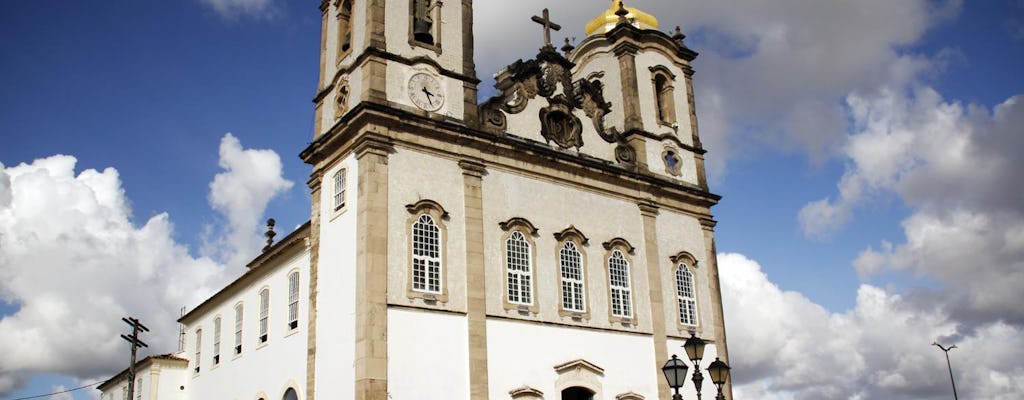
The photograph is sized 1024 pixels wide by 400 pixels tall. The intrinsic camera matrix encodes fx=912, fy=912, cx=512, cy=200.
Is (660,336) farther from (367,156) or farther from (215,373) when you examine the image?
(215,373)

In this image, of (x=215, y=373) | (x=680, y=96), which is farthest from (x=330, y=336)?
(x=680, y=96)

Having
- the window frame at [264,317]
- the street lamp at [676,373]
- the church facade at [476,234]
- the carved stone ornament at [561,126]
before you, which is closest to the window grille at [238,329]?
the church facade at [476,234]

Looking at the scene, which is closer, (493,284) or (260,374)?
(493,284)

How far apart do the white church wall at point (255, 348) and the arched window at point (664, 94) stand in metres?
11.9

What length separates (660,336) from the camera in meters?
24.3

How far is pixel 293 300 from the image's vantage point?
79.7ft

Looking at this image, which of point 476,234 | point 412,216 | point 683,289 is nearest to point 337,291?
point 412,216

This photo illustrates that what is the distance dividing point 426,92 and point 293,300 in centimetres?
688

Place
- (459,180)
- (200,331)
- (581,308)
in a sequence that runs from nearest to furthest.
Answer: (459,180), (581,308), (200,331)

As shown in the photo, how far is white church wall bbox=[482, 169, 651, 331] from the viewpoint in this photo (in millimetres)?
21641

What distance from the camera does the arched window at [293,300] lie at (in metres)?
23.8

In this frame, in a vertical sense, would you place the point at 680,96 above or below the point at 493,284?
above

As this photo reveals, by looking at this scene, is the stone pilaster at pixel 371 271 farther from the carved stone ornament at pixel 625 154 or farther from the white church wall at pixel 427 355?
the carved stone ornament at pixel 625 154

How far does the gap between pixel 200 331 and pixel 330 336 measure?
14.5 metres
